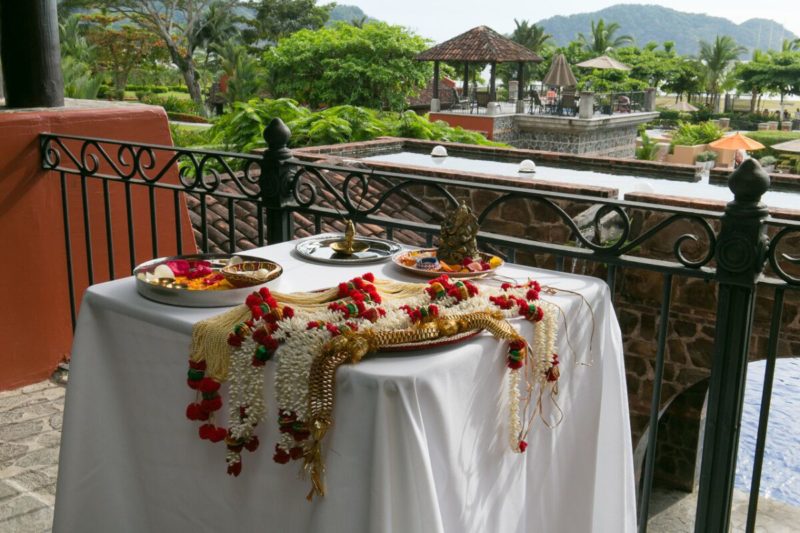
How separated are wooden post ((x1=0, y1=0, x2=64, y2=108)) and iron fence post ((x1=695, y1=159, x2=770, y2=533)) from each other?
306cm

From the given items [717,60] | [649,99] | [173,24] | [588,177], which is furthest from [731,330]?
[717,60]

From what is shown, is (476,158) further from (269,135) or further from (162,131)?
(269,135)

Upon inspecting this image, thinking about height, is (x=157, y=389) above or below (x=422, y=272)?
below

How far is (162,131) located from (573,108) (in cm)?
2507

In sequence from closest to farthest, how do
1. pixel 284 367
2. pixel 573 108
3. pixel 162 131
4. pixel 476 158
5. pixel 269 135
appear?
pixel 284 367, pixel 269 135, pixel 162 131, pixel 476 158, pixel 573 108

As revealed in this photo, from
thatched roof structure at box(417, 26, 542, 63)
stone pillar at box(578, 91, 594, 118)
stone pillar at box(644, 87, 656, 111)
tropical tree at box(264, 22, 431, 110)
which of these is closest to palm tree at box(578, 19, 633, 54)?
stone pillar at box(644, 87, 656, 111)

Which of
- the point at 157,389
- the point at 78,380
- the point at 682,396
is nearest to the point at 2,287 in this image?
the point at 78,380

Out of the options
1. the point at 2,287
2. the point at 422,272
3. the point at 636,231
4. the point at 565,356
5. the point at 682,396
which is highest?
Answer: the point at 422,272

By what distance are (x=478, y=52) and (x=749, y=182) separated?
2803 cm

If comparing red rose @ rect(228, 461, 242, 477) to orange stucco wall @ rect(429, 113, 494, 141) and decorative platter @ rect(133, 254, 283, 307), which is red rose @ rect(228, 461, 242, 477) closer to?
decorative platter @ rect(133, 254, 283, 307)

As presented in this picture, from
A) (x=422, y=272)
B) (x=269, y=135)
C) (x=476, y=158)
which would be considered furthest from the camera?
(x=476, y=158)

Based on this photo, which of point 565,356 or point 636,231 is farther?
point 636,231

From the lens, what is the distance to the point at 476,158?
47.3ft

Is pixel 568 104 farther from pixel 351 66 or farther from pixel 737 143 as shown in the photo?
pixel 351 66
